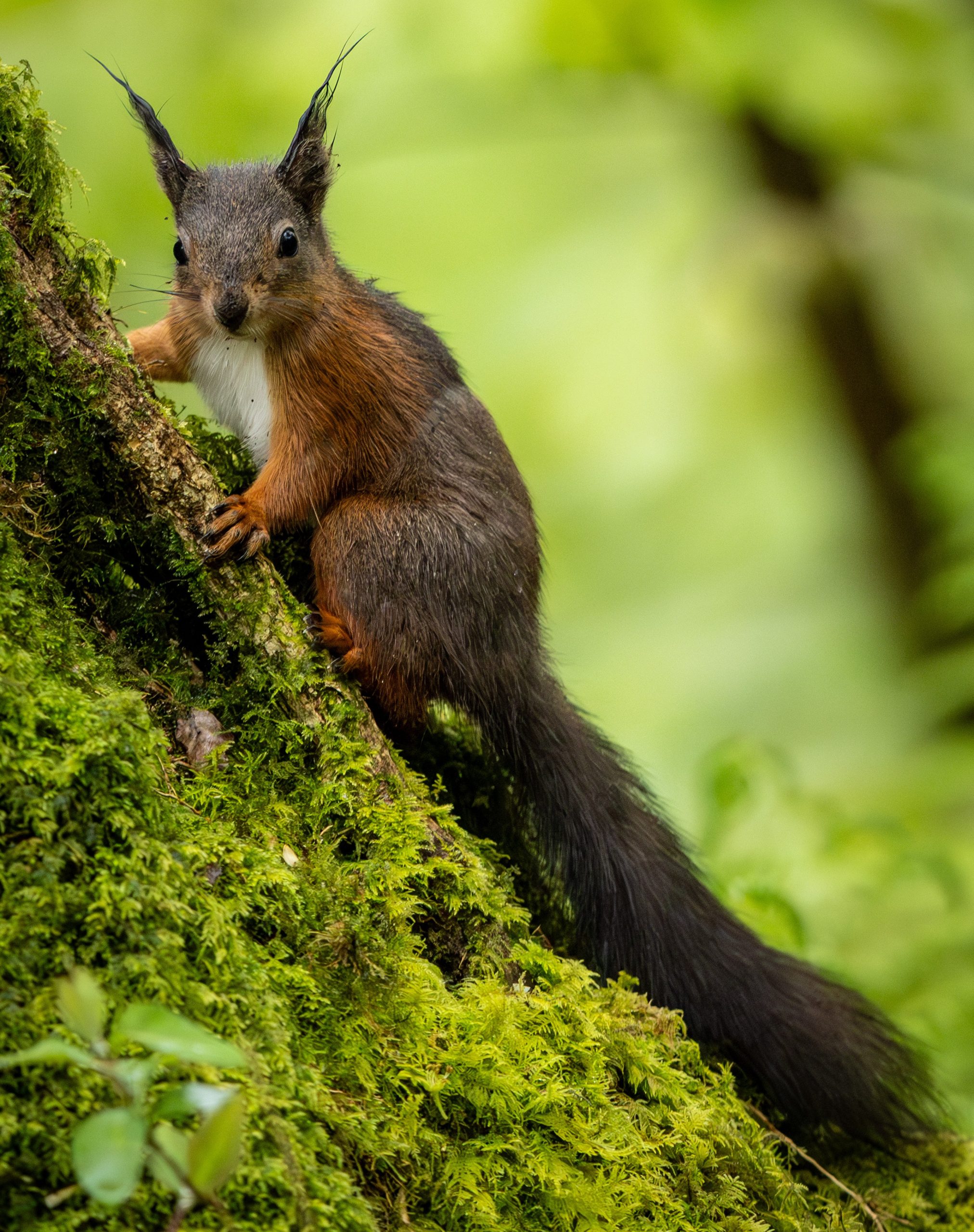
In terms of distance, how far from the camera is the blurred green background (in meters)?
3.13

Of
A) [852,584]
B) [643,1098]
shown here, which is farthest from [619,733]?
[643,1098]

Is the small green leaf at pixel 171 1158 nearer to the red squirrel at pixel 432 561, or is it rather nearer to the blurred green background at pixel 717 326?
the red squirrel at pixel 432 561

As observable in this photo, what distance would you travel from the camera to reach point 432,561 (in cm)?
221

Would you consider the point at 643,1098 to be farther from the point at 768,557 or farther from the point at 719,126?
the point at 768,557

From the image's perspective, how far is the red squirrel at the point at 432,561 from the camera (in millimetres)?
2049

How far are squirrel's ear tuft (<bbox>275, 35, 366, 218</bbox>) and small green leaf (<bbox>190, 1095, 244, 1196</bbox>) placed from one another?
2.22 metres

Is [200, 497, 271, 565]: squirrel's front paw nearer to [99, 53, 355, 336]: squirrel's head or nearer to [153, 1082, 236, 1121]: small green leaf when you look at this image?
[99, 53, 355, 336]: squirrel's head

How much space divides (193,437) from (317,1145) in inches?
55.9

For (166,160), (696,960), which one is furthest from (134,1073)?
(166,160)

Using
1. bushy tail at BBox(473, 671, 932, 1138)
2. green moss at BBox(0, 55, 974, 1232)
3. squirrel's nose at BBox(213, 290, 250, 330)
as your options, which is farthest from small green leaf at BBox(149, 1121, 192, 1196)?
squirrel's nose at BBox(213, 290, 250, 330)

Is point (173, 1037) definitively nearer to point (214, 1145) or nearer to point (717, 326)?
point (214, 1145)

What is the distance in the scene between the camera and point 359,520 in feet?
7.36

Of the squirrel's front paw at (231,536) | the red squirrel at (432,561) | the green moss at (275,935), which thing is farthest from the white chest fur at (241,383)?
the green moss at (275,935)

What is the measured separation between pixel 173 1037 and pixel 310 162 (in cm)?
225
